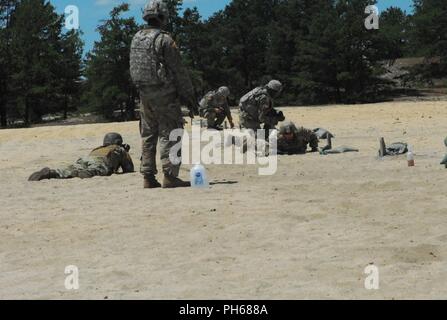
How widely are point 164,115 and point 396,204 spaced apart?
3.04m

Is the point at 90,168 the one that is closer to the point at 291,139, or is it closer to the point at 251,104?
the point at 291,139

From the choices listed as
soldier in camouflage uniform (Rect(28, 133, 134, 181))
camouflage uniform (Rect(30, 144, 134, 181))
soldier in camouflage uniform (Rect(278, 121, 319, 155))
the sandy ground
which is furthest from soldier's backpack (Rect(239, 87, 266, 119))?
camouflage uniform (Rect(30, 144, 134, 181))

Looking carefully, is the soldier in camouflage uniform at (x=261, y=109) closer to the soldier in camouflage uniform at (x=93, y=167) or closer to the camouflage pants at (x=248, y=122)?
the camouflage pants at (x=248, y=122)

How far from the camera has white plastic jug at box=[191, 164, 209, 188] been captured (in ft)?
27.7

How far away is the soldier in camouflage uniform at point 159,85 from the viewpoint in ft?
28.0

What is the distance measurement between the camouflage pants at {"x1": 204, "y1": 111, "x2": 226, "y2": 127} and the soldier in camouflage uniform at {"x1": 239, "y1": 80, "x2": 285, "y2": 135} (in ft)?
9.41

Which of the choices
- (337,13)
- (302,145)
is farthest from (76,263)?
(337,13)

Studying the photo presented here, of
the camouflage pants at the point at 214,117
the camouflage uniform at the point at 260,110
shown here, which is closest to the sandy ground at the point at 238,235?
Answer: the camouflage uniform at the point at 260,110

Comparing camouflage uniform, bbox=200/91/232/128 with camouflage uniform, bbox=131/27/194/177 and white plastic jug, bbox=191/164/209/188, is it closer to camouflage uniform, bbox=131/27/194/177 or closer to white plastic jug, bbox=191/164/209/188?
camouflage uniform, bbox=131/27/194/177

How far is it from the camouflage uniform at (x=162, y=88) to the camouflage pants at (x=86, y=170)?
5.94 ft

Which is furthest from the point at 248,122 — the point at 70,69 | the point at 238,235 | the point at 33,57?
the point at 70,69

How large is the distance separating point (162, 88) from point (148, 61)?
0.34 metres

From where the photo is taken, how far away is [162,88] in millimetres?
8617

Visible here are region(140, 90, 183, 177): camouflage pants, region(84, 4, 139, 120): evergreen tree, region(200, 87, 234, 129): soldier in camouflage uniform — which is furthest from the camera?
region(84, 4, 139, 120): evergreen tree
